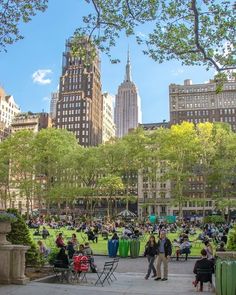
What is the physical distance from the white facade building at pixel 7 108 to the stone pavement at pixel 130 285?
151 metres

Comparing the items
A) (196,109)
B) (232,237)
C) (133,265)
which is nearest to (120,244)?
(133,265)

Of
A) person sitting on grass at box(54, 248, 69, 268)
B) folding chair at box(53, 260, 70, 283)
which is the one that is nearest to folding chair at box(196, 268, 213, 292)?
folding chair at box(53, 260, 70, 283)

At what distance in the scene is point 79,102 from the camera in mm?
159250

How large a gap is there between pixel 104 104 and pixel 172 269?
171048 millimetres

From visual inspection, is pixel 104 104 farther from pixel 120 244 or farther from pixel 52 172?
pixel 120 244

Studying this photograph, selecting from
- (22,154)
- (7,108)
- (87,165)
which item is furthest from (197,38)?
(7,108)

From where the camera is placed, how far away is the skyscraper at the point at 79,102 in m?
160

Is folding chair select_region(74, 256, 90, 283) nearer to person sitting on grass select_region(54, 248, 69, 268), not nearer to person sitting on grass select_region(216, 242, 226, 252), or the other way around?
person sitting on grass select_region(54, 248, 69, 268)

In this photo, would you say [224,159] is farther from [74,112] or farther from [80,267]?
[74,112]

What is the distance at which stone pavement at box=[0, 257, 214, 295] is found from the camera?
10.8m

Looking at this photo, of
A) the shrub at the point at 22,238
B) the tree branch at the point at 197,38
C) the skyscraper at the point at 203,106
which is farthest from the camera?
the skyscraper at the point at 203,106

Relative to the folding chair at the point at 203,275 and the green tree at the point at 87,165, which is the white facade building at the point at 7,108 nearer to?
the green tree at the point at 87,165

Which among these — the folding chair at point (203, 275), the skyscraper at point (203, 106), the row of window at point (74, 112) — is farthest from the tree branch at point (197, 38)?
the row of window at point (74, 112)

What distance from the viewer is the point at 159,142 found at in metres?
68.7
